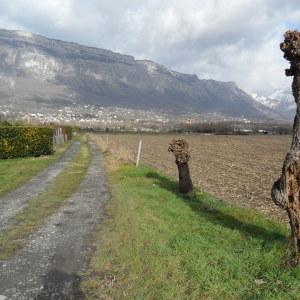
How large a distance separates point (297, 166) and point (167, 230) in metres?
4.05

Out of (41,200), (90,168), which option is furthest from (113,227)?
(90,168)

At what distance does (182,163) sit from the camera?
1744 cm

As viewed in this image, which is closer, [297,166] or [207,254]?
[297,166]

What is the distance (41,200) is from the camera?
606 inches

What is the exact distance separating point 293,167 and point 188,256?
266 cm

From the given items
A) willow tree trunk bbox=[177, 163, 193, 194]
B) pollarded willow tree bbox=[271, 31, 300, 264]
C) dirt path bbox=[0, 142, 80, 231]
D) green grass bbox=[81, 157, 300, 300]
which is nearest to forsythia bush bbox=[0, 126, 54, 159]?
dirt path bbox=[0, 142, 80, 231]

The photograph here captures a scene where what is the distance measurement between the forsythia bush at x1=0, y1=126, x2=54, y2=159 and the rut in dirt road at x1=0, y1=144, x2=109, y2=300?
2185 centimetres

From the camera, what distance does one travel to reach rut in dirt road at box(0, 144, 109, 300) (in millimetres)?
7113

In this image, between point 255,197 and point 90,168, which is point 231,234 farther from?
point 90,168

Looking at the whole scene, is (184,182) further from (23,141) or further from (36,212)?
(23,141)

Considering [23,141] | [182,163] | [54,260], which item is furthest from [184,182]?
[23,141]

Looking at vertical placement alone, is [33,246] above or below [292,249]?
below

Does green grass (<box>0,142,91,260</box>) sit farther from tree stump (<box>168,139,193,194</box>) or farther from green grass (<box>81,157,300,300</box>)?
tree stump (<box>168,139,193,194</box>)

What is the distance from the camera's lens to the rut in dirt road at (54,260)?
711 cm
